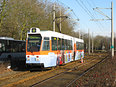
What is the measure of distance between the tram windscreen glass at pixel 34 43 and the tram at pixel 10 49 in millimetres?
4489

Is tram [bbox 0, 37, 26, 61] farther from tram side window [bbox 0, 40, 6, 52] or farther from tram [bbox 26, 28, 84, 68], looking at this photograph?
tram [bbox 26, 28, 84, 68]

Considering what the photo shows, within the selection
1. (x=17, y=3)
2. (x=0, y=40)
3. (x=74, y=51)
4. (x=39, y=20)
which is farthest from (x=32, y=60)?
(x=39, y=20)

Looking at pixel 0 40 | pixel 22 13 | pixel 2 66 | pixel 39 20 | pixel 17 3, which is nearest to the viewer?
pixel 2 66

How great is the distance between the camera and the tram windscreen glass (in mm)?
14305

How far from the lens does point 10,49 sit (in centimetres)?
1998

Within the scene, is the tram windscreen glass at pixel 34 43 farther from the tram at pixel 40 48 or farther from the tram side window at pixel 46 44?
the tram side window at pixel 46 44

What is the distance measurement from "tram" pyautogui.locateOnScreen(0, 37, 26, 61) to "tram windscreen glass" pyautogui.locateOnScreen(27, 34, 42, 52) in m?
4.49

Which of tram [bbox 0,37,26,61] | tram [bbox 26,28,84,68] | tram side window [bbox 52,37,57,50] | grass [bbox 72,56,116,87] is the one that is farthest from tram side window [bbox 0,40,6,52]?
grass [bbox 72,56,116,87]

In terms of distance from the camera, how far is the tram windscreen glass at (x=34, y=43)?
14305 millimetres

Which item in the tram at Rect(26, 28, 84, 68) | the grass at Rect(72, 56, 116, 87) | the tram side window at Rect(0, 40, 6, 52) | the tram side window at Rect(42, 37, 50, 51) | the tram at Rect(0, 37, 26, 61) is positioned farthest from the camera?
the tram at Rect(0, 37, 26, 61)

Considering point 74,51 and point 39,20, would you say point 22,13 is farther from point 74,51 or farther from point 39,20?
point 74,51

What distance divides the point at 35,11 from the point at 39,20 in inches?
63.6

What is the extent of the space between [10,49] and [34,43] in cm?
641

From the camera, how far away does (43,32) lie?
14539 millimetres
